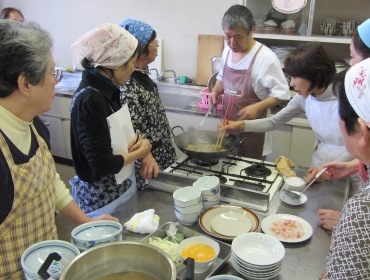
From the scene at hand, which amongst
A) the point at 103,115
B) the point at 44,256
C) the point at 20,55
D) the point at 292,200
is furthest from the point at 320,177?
the point at 20,55

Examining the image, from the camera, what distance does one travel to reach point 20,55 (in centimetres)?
98

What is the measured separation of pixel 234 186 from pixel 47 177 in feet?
2.61

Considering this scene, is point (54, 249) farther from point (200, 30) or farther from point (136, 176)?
point (200, 30)

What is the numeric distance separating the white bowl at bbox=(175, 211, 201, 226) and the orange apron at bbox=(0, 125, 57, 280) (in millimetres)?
472

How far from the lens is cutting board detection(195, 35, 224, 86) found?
3.47 metres

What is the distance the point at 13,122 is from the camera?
105cm

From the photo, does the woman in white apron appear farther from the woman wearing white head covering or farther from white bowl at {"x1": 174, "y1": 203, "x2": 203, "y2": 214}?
the woman wearing white head covering

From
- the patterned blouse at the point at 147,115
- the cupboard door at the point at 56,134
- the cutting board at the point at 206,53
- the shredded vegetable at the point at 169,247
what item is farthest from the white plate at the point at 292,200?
the cupboard door at the point at 56,134

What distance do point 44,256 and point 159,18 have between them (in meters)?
3.24

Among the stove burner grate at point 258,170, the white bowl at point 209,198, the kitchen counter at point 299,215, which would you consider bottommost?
the kitchen counter at point 299,215

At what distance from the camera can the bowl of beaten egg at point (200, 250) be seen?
1088 millimetres

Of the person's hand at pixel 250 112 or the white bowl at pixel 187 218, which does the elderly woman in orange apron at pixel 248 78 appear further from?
the white bowl at pixel 187 218

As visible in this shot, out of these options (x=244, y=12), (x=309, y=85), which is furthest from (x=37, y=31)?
(x=244, y=12)

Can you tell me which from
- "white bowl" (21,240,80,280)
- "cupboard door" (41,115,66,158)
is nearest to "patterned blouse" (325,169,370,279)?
"white bowl" (21,240,80,280)
